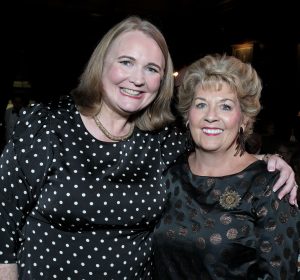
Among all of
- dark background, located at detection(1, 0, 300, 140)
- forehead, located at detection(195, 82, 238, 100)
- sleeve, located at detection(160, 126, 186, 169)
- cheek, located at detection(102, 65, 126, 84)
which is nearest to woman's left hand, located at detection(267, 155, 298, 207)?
forehead, located at detection(195, 82, 238, 100)

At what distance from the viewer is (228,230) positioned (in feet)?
5.98

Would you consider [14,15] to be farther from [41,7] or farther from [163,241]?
[163,241]

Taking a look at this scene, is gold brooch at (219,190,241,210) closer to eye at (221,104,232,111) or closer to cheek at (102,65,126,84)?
eye at (221,104,232,111)

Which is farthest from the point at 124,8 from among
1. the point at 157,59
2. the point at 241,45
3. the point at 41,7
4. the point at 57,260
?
the point at 57,260

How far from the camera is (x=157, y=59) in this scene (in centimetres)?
190

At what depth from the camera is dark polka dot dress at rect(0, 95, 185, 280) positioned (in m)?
1.69

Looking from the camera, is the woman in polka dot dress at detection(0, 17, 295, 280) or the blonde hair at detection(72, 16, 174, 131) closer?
the woman in polka dot dress at detection(0, 17, 295, 280)

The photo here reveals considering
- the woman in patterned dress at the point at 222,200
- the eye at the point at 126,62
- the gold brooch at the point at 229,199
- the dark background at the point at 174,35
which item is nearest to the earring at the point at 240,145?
the woman in patterned dress at the point at 222,200

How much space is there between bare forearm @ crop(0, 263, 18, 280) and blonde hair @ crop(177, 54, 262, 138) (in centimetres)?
113

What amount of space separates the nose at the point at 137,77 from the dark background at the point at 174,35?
395 cm

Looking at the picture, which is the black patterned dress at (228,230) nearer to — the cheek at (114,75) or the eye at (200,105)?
the eye at (200,105)

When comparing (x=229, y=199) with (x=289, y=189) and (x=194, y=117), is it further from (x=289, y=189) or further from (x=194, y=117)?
(x=194, y=117)

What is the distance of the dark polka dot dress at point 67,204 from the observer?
1694 mm

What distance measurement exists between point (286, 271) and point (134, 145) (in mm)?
877
